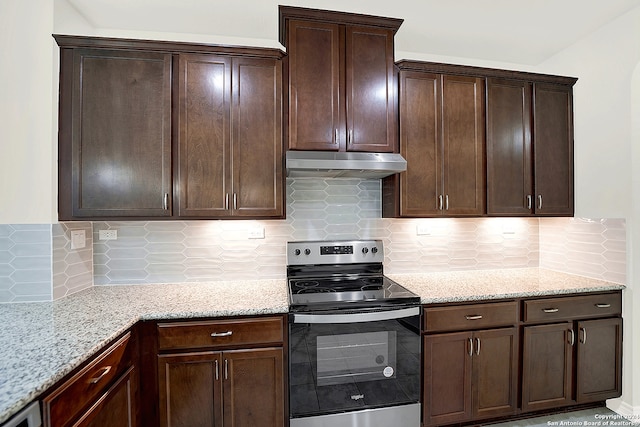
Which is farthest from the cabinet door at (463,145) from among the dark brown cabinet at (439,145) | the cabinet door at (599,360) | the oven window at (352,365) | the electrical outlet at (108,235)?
Result: the electrical outlet at (108,235)

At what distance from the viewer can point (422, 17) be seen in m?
2.21

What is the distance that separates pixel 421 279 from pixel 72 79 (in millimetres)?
2717

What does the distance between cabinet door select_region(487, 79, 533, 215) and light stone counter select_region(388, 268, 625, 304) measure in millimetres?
530

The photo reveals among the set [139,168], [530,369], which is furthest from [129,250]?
[530,369]

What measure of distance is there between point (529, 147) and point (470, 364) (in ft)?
5.57

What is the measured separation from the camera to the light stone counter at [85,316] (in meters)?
1.00

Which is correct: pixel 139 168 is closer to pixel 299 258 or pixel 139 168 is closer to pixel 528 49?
pixel 299 258

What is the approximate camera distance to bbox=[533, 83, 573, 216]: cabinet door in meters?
2.43

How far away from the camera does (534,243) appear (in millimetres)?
2832

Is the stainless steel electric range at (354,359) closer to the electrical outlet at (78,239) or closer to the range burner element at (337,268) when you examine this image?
the range burner element at (337,268)

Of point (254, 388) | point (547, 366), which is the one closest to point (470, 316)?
point (547, 366)

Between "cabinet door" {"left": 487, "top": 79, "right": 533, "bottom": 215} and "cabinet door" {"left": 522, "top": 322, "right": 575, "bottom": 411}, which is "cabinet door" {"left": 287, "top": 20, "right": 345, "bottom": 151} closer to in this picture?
"cabinet door" {"left": 487, "top": 79, "right": 533, "bottom": 215}

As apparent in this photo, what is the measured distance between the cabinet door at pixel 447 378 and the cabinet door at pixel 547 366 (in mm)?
438

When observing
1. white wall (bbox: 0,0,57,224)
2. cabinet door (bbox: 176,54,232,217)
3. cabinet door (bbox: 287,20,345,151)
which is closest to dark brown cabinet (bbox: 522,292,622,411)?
cabinet door (bbox: 287,20,345,151)
